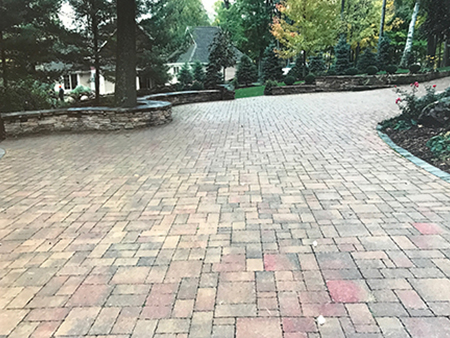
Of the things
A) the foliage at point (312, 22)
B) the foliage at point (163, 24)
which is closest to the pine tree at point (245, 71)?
the foliage at point (312, 22)

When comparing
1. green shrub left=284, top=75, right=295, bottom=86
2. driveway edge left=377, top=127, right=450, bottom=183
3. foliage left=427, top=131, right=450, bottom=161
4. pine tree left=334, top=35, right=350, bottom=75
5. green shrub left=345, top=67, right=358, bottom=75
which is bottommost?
driveway edge left=377, top=127, right=450, bottom=183

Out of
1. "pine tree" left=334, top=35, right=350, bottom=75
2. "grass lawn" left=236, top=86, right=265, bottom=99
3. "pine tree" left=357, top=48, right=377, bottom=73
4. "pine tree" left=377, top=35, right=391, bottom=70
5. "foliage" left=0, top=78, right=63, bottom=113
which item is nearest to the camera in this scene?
"foliage" left=0, top=78, right=63, bottom=113

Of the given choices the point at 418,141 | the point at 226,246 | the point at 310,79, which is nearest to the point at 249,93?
the point at 310,79

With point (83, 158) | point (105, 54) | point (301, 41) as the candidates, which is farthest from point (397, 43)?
point (83, 158)

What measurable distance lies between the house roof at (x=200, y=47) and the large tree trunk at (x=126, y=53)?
25465 millimetres

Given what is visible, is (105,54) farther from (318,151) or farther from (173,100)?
(318,151)

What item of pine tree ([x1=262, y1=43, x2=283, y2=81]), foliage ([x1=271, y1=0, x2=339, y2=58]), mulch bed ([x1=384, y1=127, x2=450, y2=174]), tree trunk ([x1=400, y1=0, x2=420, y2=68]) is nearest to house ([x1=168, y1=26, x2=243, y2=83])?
pine tree ([x1=262, y1=43, x2=283, y2=81])

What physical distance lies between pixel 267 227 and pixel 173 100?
12.4 m

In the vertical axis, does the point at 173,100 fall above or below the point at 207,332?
above

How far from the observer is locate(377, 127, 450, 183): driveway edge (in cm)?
484

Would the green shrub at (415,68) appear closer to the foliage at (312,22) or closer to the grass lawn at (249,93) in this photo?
the foliage at (312,22)

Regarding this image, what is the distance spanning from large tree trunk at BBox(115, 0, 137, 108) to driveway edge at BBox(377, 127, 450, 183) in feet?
21.2

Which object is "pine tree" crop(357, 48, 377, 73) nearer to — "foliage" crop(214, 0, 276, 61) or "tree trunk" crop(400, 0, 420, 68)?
"tree trunk" crop(400, 0, 420, 68)

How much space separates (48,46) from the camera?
456 inches
